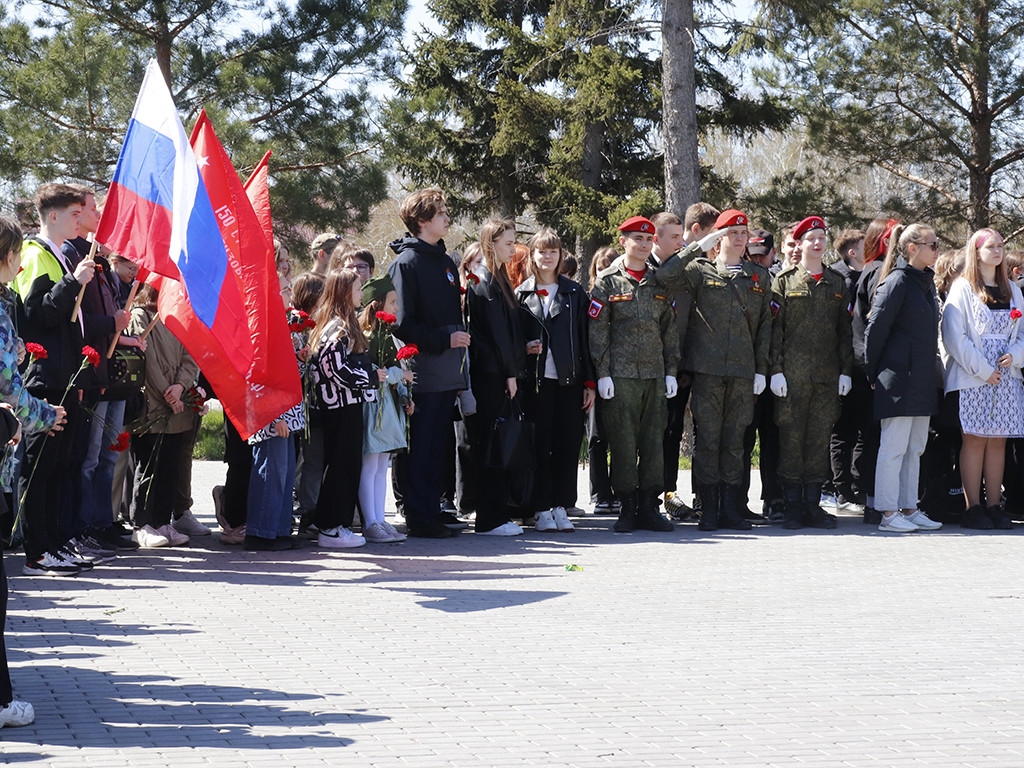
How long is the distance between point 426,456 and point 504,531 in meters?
0.88

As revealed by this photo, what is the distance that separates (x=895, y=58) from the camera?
66.9 ft

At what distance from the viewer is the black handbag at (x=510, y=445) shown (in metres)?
9.20

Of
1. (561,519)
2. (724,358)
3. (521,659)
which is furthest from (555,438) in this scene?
(521,659)

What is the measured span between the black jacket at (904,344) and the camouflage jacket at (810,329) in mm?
251

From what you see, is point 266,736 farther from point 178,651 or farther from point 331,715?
point 178,651

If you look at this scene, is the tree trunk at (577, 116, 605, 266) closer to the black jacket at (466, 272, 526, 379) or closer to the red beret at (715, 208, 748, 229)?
the red beret at (715, 208, 748, 229)

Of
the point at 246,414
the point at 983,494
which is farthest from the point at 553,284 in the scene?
the point at 983,494

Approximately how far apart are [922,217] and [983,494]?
11.0 metres

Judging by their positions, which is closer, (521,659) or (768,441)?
(521,659)

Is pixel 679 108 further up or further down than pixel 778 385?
further up

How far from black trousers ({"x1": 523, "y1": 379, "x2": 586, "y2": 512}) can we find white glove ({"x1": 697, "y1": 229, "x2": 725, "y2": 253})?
151 cm

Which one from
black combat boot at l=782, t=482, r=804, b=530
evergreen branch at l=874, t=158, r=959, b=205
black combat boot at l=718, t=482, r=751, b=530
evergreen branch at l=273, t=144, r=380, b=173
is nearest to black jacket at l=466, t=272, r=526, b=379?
black combat boot at l=718, t=482, r=751, b=530

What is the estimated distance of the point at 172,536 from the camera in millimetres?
8742

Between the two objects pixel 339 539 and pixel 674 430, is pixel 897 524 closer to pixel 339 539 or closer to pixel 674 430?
pixel 674 430
